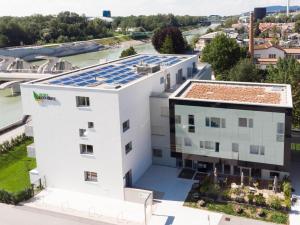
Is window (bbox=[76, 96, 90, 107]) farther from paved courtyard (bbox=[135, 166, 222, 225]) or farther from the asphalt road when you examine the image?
the asphalt road

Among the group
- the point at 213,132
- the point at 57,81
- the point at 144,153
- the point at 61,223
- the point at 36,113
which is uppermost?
the point at 57,81

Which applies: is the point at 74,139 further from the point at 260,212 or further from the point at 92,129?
the point at 260,212

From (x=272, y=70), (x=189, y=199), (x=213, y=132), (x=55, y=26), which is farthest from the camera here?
(x=55, y=26)

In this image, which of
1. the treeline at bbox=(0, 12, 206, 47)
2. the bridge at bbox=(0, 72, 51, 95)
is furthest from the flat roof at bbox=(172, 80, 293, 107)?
the treeline at bbox=(0, 12, 206, 47)

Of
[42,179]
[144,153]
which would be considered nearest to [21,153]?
[42,179]

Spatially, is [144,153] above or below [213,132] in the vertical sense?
below

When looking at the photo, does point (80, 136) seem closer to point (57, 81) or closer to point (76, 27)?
point (57, 81)
